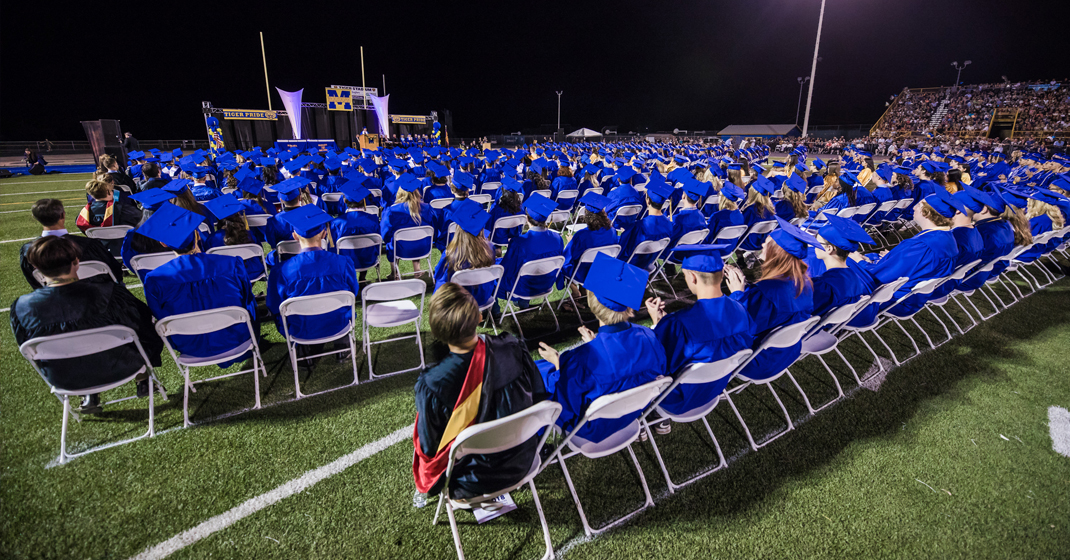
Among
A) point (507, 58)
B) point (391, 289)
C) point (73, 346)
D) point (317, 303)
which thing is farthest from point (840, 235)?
point (507, 58)

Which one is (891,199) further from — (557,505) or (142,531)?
(142,531)

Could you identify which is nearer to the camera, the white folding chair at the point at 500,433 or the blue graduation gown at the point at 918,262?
the white folding chair at the point at 500,433

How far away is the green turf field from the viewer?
2090 millimetres

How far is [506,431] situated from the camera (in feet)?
5.35

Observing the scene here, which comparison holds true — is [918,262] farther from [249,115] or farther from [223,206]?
[249,115]

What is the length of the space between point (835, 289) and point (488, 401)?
8.57 ft

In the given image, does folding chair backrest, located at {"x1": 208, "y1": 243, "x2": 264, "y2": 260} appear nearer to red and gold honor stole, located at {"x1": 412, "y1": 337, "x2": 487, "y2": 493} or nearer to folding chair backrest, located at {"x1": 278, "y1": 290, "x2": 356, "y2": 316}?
folding chair backrest, located at {"x1": 278, "y1": 290, "x2": 356, "y2": 316}

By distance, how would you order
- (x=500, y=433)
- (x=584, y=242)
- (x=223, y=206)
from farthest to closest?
(x=584, y=242), (x=223, y=206), (x=500, y=433)

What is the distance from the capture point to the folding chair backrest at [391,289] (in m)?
2.93

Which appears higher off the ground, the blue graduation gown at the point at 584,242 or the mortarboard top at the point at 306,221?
the mortarboard top at the point at 306,221

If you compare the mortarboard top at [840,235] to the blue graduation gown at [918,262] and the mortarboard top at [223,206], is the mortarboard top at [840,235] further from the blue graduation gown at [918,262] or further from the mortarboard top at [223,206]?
the mortarboard top at [223,206]

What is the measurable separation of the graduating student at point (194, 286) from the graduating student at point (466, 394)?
1909 millimetres

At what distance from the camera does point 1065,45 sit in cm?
3241

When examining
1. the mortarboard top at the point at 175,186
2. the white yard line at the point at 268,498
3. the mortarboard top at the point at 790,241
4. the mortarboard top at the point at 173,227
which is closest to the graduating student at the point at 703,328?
the mortarboard top at the point at 790,241
